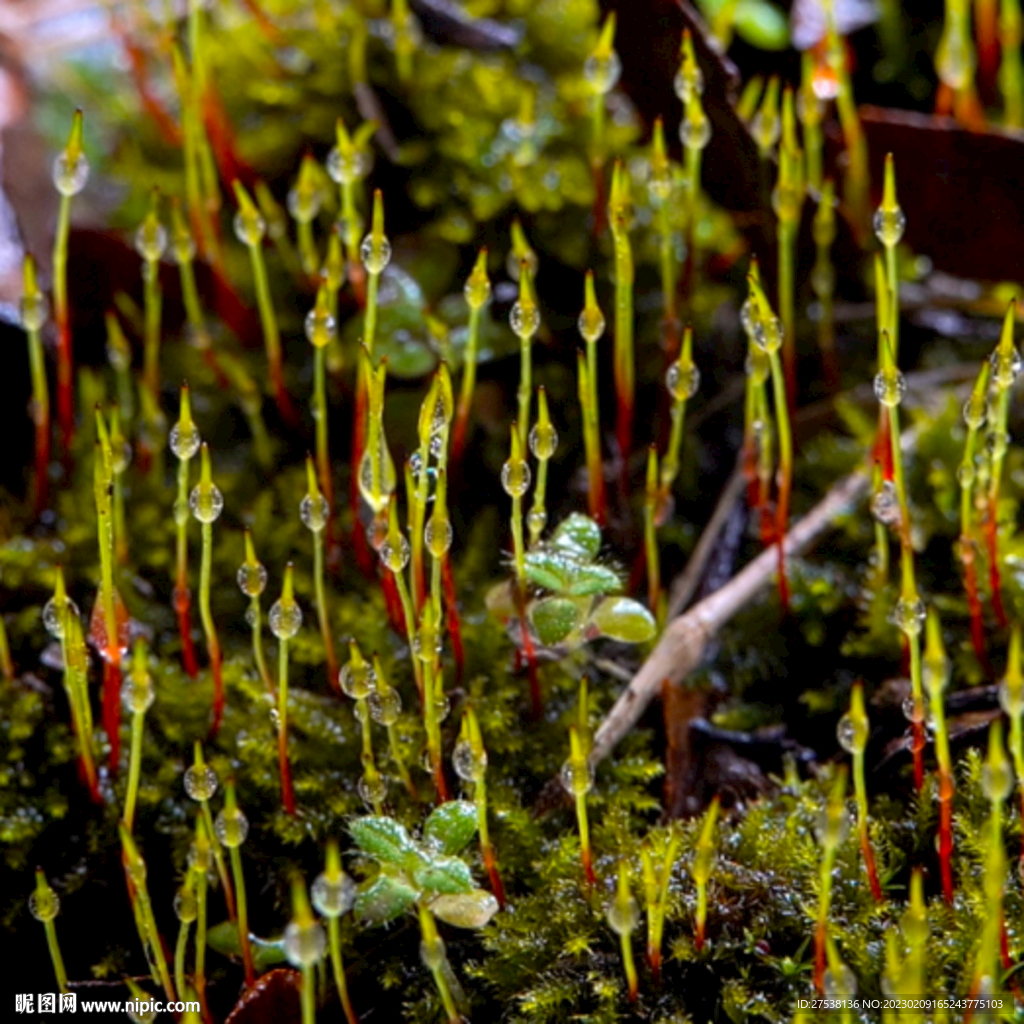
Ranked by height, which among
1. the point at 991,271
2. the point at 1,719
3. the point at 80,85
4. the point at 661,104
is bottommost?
the point at 1,719

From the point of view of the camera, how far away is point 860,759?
2.97ft

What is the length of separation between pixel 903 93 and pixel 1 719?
1.44 meters

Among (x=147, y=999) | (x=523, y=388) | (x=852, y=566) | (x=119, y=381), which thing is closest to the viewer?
(x=147, y=999)

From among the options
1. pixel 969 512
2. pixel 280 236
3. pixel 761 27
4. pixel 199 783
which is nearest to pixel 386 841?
pixel 199 783

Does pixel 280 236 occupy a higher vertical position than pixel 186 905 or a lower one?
higher

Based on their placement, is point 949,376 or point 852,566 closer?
point 852,566

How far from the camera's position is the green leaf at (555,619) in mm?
1106

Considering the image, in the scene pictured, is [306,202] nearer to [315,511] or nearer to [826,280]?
[315,511]

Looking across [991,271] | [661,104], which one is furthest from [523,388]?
[991,271]

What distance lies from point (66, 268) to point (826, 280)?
0.90 meters

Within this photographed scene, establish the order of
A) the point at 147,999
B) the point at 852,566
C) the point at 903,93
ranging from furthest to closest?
the point at 903,93
the point at 852,566
the point at 147,999

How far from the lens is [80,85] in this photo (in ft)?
5.84

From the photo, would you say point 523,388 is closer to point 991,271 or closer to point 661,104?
point 661,104

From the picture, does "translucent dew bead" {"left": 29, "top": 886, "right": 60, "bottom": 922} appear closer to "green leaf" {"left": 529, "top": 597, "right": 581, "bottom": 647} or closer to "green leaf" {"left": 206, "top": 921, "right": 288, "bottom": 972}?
"green leaf" {"left": 206, "top": 921, "right": 288, "bottom": 972}
